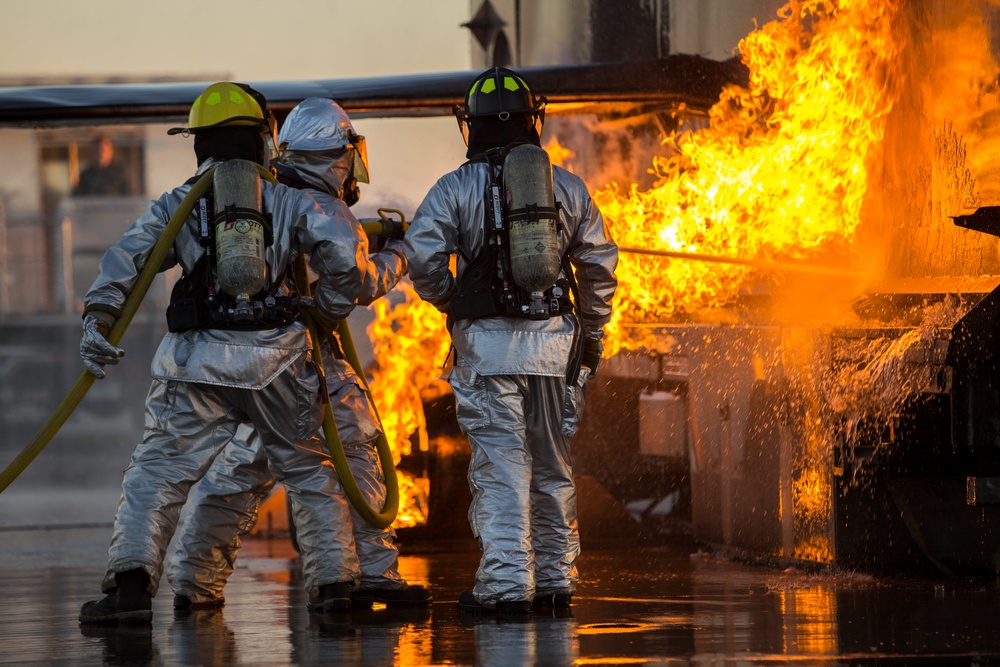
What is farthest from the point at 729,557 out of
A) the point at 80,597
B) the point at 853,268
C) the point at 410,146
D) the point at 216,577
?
the point at 410,146

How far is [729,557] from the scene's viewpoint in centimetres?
703

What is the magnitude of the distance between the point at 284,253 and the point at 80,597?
172 cm

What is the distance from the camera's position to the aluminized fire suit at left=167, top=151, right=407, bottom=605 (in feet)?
19.5

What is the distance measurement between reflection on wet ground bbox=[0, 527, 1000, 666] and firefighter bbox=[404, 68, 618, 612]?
0.85 feet

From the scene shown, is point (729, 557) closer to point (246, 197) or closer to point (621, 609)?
point (621, 609)

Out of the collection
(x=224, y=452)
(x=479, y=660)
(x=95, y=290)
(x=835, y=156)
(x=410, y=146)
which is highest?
(x=410, y=146)

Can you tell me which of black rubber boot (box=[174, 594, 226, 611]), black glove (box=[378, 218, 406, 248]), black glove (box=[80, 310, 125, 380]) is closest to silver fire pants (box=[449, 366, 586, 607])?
black glove (box=[378, 218, 406, 248])

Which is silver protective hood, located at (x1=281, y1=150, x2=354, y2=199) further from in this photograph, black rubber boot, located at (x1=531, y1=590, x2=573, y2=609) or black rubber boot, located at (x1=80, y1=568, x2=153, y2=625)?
black rubber boot, located at (x1=531, y1=590, x2=573, y2=609)

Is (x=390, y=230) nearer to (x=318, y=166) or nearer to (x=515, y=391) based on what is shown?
(x=318, y=166)

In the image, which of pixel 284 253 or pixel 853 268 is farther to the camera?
pixel 853 268

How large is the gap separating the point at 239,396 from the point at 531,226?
1178mm

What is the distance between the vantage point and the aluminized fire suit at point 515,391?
17.9 feet

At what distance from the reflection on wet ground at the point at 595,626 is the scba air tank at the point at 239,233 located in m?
1.14

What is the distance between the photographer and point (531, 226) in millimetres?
5438
